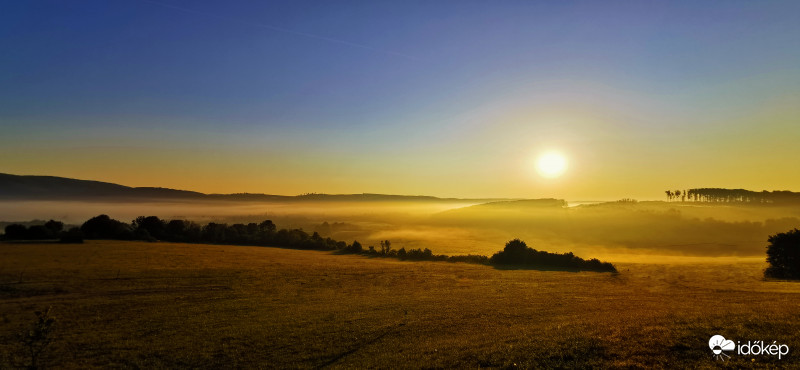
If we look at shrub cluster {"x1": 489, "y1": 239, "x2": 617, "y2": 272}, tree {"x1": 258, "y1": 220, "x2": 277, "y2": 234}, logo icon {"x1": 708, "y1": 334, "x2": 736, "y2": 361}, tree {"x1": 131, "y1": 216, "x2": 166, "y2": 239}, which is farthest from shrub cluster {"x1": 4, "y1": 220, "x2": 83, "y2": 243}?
logo icon {"x1": 708, "y1": 334, "x2": 736, "y2": 361}

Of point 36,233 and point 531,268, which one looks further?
point 36,233

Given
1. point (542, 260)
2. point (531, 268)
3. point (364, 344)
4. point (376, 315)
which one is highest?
point (542, 260)

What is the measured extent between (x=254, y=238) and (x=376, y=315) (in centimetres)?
10974

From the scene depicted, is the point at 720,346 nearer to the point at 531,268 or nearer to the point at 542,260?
the point at 531,268

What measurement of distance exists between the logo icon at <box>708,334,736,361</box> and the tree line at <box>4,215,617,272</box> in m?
67.8

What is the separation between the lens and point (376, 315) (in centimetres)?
3631

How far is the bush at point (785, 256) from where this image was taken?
6506cm

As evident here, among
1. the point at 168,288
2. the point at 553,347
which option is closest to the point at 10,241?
the point at 168,288

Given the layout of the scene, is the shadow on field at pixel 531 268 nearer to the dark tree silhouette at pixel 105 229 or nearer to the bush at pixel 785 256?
the bush at pixel 785 256

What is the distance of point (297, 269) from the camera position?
75688mm

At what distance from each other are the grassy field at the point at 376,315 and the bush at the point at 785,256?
4.00 meters

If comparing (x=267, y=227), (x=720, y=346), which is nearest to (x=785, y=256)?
(x=720, y=346)

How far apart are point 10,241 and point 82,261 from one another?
154ft

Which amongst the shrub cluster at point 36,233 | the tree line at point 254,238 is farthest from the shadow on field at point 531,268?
the shrub cluster at point 36,233
